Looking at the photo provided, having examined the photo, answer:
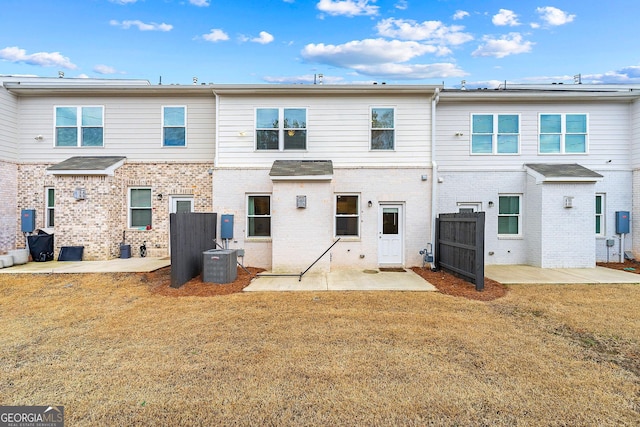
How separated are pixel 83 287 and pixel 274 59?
16.2 metres

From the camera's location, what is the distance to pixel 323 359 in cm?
368

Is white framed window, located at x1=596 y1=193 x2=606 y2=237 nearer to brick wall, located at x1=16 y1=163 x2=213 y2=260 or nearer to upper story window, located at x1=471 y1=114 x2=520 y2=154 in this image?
upper story window, located at x1=471 y1=114 x2=520 y2=154

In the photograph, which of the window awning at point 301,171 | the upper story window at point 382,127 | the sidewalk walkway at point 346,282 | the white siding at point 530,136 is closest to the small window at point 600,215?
the white siding at point 530,136

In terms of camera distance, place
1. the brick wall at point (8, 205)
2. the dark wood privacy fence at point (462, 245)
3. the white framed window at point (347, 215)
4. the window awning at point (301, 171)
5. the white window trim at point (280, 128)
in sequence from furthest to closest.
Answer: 1. the brick wall at point (8, 205)
2. the white window trim at point (280, 128)
3. the white framed window at point (347, 215)
4. the window awning at point (301, 171)
5. the dark wood privacy fence at point (462, 245)

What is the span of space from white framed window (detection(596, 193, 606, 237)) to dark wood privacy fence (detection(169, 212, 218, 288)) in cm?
1358

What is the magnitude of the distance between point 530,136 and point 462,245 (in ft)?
19.6

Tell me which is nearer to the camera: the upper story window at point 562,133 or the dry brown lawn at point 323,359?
the dry brown lawn at point 323,359

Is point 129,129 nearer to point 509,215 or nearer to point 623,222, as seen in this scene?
point 509,215

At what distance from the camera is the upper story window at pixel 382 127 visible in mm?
9734

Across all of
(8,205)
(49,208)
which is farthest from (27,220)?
(8,205)

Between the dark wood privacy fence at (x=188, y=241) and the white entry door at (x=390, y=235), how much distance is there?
529 cm

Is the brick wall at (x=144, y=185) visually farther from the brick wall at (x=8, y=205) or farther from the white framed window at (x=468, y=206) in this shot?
the white framed window at (x=468, y=206)

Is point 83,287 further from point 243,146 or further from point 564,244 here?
point 564,244

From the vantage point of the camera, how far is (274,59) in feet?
59.5
